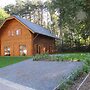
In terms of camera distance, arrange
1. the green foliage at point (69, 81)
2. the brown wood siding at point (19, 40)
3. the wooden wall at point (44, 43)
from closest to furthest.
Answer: the green foliage at point (69, 81), the brown wood siding at point (19, 40), the wooden wall at point (44, 43)

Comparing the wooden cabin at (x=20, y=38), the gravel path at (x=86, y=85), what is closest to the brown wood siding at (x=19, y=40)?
the wooden cabin at (x=20, y=38)

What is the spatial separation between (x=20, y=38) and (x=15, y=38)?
38.9 inches

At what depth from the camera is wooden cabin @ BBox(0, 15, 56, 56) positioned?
40.2 metres

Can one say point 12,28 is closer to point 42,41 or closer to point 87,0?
point 42,41

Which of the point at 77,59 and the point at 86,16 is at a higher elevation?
the point at 86,16

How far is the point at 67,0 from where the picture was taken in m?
25.8

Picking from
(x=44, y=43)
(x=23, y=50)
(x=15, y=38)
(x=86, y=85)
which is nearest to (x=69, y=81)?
(x=86, y=85)

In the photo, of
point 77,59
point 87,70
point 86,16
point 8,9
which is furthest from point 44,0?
point 87,70

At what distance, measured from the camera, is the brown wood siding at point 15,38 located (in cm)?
4034

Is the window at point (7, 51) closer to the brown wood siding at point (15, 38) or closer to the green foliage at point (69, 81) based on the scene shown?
the brown wood siding at point (15, 38)

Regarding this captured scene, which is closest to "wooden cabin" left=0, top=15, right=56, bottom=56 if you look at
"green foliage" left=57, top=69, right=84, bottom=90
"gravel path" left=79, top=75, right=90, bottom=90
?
"green foliage" left=57, top=69, right=84, bottom=90

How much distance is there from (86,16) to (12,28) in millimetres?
18317

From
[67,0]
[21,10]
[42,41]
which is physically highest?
[21,10]

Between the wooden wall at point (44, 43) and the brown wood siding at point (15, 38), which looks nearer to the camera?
the brown wood siding at point (15, 38)
